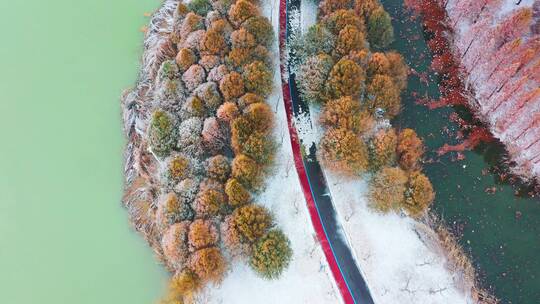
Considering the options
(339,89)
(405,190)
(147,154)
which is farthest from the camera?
(147,154)

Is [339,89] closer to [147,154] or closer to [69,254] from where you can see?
[147,154]

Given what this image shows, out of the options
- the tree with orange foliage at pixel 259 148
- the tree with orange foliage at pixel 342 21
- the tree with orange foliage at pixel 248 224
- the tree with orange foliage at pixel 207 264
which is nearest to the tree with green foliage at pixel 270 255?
the tree with orange foliage at pixel 248 224

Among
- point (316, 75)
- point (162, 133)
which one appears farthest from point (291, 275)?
point (316, 75)

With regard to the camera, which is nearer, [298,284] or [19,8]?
[298,284]

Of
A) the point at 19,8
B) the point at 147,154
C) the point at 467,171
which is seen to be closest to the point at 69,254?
the point at 147,154

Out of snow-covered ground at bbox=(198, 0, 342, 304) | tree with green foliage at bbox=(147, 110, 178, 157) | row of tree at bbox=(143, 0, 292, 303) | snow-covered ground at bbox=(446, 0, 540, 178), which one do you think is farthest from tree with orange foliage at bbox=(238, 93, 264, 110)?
snow-covered ground at bbox=(446, 0, 540, 178)

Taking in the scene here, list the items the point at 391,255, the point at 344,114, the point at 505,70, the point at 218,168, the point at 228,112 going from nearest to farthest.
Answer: the point at 218,168 → the point at 391,255 → the point at 344,114 → the point at 228,112 → the point at 505,70

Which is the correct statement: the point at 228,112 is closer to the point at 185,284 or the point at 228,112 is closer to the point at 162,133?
the point at 162,133
